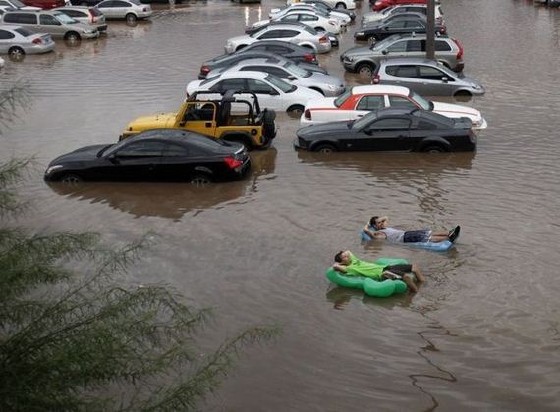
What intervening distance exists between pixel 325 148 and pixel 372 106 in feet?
6.69

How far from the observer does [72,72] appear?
29.5 m

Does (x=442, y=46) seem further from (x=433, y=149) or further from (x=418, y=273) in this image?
(x=418, y=273)

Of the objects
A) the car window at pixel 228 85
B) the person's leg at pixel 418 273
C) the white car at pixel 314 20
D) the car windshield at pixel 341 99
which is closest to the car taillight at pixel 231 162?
the car windshield at pixel 341 99

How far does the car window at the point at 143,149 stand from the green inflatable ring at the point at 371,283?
6057mm

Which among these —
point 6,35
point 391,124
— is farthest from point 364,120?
point 6,35

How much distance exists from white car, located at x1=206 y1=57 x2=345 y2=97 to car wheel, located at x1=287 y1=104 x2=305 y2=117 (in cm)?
124

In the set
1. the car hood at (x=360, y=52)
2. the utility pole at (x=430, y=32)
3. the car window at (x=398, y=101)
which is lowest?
the car hood at (x=360, y=52)

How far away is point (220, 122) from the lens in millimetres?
18781

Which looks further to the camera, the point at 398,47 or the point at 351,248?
the point at 398,47

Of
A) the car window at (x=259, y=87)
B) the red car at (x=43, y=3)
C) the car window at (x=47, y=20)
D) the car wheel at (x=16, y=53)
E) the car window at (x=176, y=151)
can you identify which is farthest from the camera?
the red car at (x=43, y=3)

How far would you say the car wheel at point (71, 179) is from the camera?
1727 centimetres

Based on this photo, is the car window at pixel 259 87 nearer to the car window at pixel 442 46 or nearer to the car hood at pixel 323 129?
the car hood at pixel 323 129

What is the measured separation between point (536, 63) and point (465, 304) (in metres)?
20.2

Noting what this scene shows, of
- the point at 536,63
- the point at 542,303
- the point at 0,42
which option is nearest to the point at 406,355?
the point at 542,303
